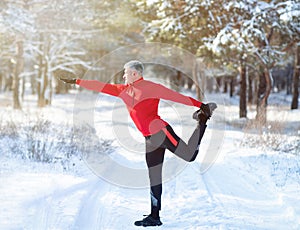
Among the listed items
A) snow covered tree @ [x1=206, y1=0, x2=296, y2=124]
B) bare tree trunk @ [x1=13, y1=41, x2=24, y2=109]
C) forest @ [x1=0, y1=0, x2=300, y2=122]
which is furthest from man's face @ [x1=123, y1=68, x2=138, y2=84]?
bare tree trunk @ [x1=13, y1=41, x2=24, y2=109]

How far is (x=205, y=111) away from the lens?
4.18 m

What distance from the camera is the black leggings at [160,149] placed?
415 centimetres

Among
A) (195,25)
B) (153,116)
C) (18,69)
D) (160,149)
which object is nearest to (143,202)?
(160,149)

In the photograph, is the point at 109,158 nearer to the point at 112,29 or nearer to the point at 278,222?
the point at 278,222

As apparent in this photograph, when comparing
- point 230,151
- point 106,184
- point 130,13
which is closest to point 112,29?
point 130,13

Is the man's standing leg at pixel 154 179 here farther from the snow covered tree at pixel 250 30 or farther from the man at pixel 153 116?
the snow covered tree at pixel 250 30

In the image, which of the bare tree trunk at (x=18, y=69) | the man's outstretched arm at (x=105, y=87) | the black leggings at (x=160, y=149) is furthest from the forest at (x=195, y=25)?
the man's outstretched arm at (x=105, y=87)

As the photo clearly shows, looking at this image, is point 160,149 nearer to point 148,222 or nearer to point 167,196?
point 148,222

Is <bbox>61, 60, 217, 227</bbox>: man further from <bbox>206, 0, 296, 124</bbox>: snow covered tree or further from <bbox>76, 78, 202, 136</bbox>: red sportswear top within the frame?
<bbox>206, 0, 296, 124</bbox>: snow covered tree

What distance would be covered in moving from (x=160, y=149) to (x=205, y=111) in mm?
742

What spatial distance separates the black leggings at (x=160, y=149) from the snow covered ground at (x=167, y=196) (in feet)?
1.40

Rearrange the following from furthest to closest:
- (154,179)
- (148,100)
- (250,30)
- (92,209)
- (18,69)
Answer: (18,69), (250,30), (92,209), (154,179), (148,100)

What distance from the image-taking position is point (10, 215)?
3.99m

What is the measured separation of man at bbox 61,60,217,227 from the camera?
159 inches
